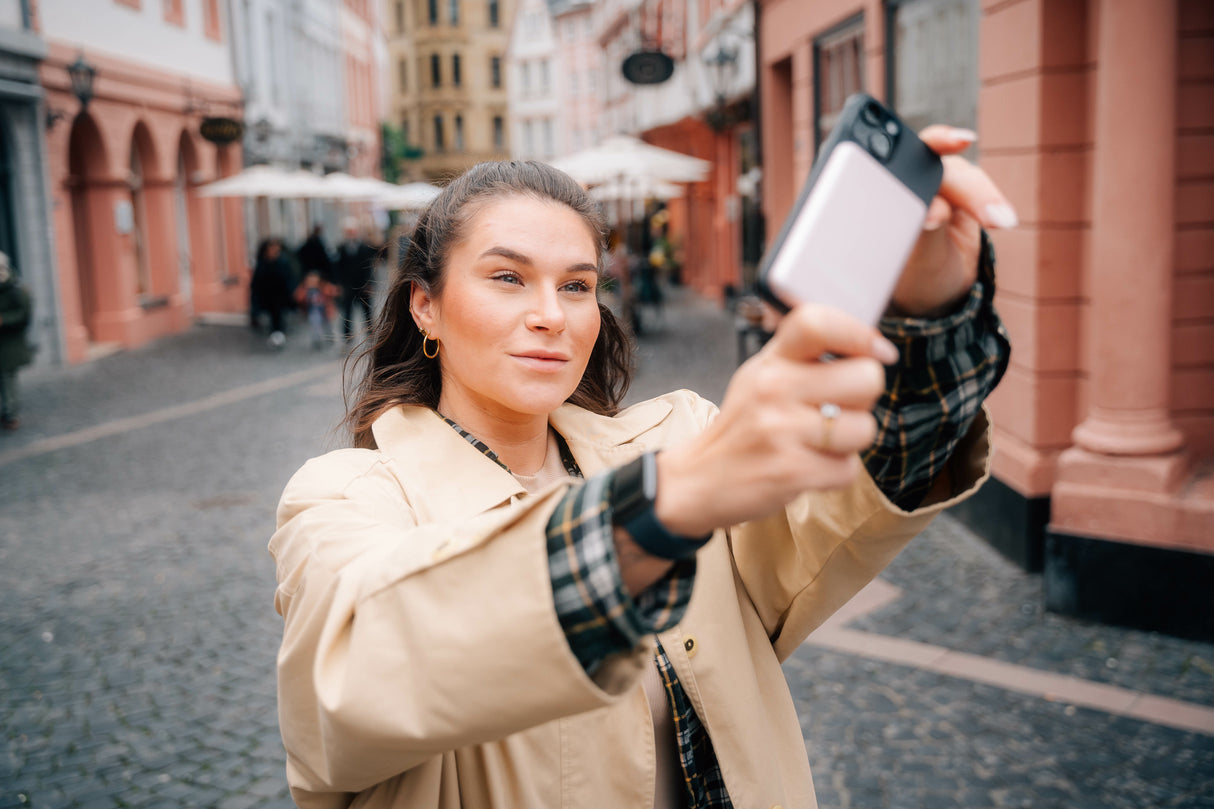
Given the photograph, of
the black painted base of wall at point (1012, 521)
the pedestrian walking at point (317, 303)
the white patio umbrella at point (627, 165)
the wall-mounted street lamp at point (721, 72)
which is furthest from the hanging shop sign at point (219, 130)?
the black painted base of wall at point (1012, 521)

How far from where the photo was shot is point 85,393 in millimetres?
12883

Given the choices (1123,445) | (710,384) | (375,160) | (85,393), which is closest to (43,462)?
(85,393)

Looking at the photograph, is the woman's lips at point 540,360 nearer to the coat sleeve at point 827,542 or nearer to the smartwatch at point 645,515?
the coat sleeve at point 827,542

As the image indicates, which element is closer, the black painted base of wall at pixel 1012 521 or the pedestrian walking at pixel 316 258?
the black painted base of wall at pixel 1012 521

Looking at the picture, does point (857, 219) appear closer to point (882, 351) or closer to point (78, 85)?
point (882, 351)

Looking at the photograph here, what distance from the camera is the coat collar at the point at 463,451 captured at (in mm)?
1596

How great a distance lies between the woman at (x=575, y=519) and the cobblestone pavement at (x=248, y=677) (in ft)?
1.76

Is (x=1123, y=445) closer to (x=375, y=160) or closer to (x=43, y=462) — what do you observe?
(x=43, y=462)

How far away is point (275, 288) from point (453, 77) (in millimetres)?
56080

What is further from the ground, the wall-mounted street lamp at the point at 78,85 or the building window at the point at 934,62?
the wall-mounted street lamp at the point at 78,85

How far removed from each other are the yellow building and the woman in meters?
68.9

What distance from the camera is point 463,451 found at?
168 cm

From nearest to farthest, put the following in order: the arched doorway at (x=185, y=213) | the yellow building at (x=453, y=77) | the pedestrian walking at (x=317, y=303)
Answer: the pedestrian walking at (x=317, y=303), the arched doorway at (x=185, y=213), the yellow building at (x=453, y=77)

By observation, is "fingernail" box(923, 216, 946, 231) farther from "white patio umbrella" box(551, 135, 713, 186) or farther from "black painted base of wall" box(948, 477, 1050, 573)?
"white patio umbrella" box(551, 135, 713, 186)
